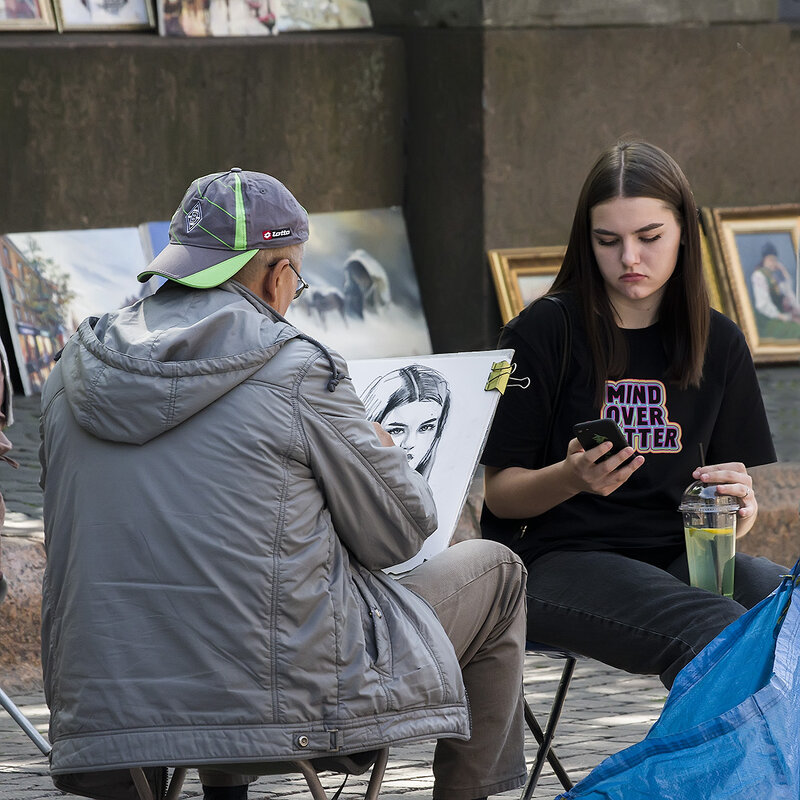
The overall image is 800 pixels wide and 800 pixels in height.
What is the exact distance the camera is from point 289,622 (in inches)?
98.3

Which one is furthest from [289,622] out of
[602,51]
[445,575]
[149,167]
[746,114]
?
[746,114]

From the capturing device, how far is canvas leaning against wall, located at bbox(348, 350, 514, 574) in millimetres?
3236

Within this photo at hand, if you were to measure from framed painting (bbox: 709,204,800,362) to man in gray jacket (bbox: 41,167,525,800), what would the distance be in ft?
17.8

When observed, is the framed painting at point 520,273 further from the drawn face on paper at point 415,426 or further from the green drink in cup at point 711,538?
the green drink in cup at point 711,538

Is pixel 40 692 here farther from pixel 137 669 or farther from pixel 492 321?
pixel 492 321

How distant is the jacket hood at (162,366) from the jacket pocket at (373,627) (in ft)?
1.37

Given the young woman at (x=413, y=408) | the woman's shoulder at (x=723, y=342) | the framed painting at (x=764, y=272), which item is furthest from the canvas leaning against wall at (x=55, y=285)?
the woman's shoulder at (x=723, y=342)

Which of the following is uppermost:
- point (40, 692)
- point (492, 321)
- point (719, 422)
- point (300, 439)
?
point (300, 439)

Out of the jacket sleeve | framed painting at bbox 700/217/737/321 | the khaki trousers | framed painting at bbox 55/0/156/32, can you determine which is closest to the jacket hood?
the jacket sleeve

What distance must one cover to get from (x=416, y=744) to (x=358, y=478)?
1.69m

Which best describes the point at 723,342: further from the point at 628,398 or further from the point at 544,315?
the point at 544,315

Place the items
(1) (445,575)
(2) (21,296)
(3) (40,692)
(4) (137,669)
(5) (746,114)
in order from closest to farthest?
(4) (137,669) < (1) (445,575) < (3) (40,692) < (2) (21,296) < (5) (746,114)

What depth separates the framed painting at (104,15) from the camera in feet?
22.6

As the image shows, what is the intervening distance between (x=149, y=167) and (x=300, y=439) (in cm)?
479
